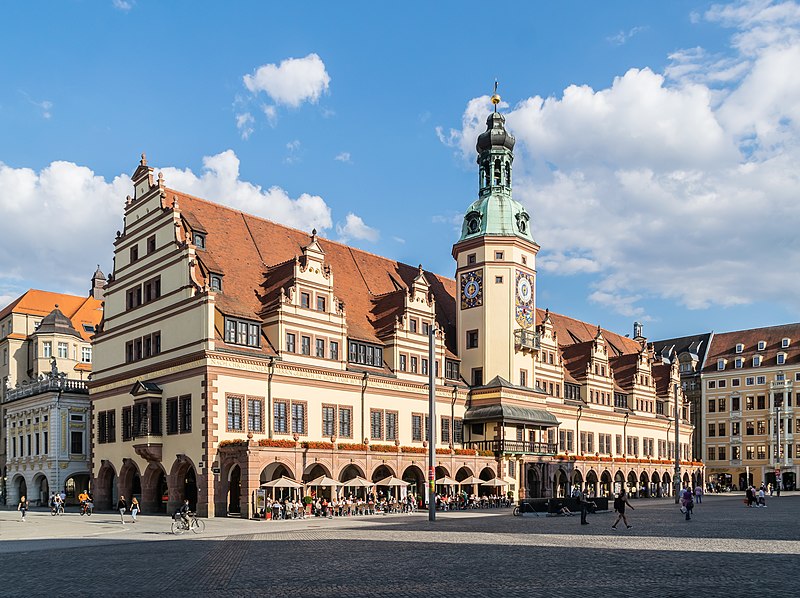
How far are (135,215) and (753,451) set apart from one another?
3611 inches

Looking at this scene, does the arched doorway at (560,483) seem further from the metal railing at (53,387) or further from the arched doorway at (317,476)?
the metal railing at (53,387)

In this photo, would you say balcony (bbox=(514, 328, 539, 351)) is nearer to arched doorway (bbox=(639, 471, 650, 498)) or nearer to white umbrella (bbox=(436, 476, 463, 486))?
white umbrella (bbox=(436, 476, 463, 486))

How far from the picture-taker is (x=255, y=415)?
5481 cm

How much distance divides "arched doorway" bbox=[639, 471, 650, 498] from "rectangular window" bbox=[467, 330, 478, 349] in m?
30.8

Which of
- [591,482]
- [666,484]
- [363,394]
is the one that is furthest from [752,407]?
[363,394]

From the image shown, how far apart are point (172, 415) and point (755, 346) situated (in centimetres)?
9257

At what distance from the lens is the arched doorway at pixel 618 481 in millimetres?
89438

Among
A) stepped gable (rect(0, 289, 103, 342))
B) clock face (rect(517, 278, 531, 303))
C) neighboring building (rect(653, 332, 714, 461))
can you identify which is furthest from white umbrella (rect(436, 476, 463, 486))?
neighboring building (rect(653, 332, 714, 461))

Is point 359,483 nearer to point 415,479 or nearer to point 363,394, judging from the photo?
point 363,394

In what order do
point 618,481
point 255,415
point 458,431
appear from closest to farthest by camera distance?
1. point 255,415
2. point 458,431
3. point 618,481

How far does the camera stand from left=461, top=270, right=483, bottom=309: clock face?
243 feet

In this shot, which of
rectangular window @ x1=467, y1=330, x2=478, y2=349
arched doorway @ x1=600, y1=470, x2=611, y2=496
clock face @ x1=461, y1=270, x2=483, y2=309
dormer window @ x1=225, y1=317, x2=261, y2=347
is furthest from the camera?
arched doorway @ x1=600, y1=470, x2=611, y2=496

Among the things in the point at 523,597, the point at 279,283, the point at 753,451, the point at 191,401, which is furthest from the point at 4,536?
the point at 753,451

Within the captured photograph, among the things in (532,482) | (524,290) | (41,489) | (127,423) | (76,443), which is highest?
(524,290)
